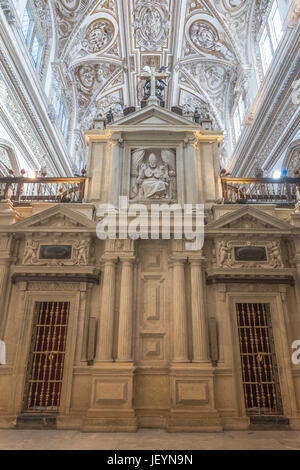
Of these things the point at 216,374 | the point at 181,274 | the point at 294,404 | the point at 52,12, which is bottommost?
the point at 294,404

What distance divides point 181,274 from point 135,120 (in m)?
4.74

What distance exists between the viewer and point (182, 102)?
916 inches

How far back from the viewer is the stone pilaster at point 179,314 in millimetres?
6957

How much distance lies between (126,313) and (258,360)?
3.11m

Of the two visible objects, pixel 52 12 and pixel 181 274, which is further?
pixel 52 12

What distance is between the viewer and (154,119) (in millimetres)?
9539

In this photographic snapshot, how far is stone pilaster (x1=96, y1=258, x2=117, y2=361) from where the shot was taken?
6957 mm

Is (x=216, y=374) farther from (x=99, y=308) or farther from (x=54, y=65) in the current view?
(x=54, y=65)

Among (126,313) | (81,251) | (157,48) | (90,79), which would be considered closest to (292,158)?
(81,251)

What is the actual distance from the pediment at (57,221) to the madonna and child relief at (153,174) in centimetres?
159

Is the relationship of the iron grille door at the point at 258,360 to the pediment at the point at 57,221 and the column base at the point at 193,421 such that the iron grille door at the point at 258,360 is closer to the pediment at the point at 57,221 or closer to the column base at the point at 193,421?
the column base at the point at 193,421

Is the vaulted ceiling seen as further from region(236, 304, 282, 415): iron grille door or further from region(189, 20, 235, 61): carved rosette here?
region(236, 304, 282, 415): iron grille door

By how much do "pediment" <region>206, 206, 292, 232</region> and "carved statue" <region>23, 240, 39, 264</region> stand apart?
13.6ft
